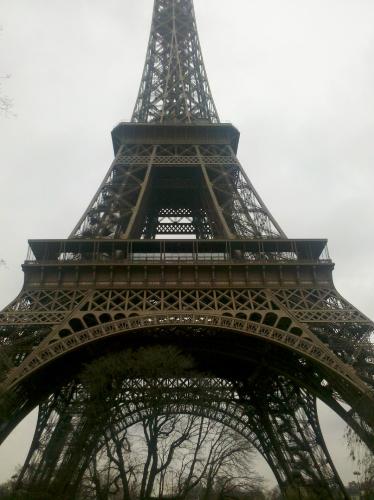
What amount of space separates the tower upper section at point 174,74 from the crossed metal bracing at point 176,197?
396cm

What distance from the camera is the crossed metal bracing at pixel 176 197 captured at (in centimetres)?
2366

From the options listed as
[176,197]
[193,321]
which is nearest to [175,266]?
[193,321]

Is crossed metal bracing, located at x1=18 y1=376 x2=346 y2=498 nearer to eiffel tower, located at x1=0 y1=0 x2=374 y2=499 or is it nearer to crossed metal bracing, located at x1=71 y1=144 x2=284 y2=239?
eiffel tower, located at x1=0 y1=0 x2=374 y2=499

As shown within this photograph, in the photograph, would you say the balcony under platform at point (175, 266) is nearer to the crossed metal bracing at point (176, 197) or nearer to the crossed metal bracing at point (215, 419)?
the crossed metal bracing at point (176, 197)

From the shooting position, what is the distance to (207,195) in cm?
2814

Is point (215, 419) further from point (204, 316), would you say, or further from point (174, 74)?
point (174, 74)

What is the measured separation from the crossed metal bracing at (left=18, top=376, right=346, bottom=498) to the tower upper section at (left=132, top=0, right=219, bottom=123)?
18.4 metres

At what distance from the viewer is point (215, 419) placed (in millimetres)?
21406

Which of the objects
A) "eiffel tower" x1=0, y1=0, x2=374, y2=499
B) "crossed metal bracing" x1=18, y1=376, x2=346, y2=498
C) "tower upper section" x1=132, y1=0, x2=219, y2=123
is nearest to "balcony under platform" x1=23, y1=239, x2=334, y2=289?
"eiffel tower" x1=0, y1=0, x2=374, y2=499

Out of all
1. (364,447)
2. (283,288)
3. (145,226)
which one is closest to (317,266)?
(283,288)

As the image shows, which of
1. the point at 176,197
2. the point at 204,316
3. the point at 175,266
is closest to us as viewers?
the point at 204,316

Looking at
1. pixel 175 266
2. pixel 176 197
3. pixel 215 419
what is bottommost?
pixel 215 419

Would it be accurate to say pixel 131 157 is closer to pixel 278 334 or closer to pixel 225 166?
pixel 225 166

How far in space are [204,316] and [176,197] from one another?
15.6 meters
